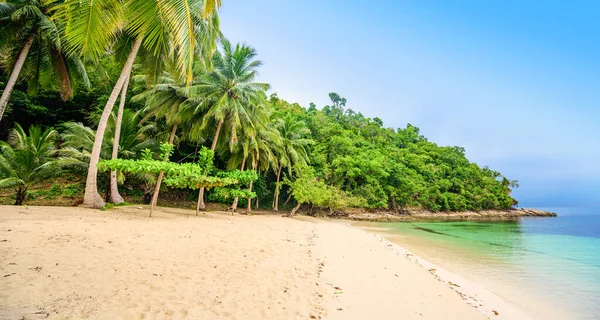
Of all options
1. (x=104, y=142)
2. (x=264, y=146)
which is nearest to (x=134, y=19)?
(x=104, y=142)

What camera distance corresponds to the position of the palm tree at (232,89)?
16.8 m

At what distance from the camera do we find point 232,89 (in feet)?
55.4

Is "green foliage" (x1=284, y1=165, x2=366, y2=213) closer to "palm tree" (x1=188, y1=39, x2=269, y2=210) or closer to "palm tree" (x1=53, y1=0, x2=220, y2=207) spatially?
"palm tree" (x1=188, y1=39, x2=269, y2=210)

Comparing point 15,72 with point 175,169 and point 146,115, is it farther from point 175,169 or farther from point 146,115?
point 146,115

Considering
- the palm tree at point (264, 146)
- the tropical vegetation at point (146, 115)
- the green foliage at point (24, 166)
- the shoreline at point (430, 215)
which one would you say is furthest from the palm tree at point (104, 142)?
the shoreline at point (430, 215)

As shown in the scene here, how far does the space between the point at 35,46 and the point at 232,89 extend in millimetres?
9237

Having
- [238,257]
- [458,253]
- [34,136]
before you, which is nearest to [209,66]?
[34,136]

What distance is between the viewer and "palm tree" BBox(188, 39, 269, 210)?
55.0ft

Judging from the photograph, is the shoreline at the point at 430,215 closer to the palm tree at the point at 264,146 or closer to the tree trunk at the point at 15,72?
the palm tree at the point at 264,146

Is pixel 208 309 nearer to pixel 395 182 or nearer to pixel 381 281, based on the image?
pixel 381 281

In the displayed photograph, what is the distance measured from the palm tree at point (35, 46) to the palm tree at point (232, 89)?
619cm

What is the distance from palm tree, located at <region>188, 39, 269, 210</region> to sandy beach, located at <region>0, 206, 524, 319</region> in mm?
9927

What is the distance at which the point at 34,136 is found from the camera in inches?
501

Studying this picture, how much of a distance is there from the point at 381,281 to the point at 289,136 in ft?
67.1
